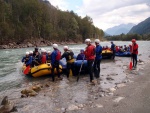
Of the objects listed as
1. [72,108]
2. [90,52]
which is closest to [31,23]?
[90,52]

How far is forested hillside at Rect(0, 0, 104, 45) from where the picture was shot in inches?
2467

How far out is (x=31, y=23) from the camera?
242 ft

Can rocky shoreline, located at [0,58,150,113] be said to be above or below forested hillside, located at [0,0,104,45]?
below

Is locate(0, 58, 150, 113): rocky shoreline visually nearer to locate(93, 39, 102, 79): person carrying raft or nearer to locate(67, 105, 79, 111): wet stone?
locate(67, 105, 79, 111): wet stone

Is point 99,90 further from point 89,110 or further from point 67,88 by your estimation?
point 89,110

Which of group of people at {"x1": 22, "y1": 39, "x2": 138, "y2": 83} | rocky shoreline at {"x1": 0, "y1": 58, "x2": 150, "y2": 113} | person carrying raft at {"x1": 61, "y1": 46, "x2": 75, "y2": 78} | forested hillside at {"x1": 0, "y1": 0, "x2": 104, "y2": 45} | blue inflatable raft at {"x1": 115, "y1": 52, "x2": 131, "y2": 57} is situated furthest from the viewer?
forested hillside at {"x1": 0, "y1": 0, "x2": 104, "y2": 45}

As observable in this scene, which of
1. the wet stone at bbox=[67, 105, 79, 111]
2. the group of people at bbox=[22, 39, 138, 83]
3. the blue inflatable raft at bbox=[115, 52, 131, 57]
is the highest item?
the group of people at bbox=[22, 39, 138, 83]

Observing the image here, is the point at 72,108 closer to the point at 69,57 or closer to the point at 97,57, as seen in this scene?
the point at 97,57

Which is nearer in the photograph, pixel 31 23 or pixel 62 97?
pixel 62 97

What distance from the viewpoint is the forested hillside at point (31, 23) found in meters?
62.7

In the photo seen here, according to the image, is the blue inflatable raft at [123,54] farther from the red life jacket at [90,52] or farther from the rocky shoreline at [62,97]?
the rocky shoreline at [62,97]

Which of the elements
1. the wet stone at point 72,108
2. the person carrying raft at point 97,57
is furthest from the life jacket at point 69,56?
the wet stone at point 72,108

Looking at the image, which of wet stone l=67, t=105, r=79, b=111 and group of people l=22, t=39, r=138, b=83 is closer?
wet stone l=67, t=105, r=79, b=111

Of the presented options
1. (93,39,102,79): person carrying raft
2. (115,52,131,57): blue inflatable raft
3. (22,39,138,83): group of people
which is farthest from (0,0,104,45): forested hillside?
(93,39,102,79): person carrying raft
